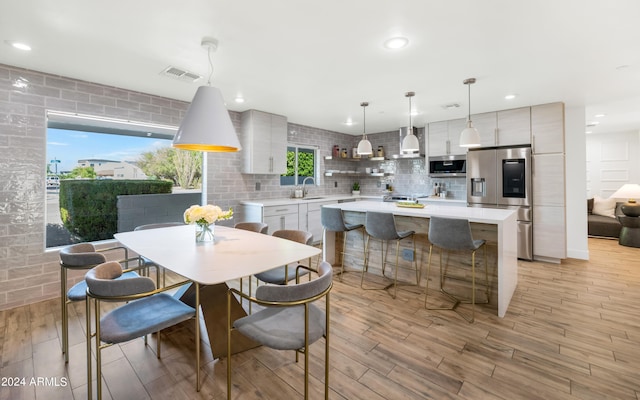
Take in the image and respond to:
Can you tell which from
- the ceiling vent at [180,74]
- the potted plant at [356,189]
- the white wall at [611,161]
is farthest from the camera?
the potted plant at [356,189]

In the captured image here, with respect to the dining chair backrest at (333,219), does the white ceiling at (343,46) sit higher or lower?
higher

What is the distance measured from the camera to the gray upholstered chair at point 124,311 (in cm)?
151

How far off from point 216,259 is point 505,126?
4879mm

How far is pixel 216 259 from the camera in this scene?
186 cm

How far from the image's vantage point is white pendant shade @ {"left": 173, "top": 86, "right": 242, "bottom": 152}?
2143 millimetres

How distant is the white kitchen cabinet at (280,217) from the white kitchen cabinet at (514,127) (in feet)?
11.8

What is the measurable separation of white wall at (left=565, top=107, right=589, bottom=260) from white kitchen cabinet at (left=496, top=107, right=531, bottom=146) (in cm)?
70

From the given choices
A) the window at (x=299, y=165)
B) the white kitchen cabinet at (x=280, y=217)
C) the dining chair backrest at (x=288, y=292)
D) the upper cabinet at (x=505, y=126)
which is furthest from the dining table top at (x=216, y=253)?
the upper cabinet at (x=505, y=126)

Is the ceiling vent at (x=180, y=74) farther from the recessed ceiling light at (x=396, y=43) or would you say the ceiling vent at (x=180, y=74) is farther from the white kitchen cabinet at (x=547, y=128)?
the white kitchen cabinet at (x=547, y=128)

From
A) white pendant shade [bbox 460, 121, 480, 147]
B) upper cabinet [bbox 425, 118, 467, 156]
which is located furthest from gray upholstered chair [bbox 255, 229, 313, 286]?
upper cabinet [bbox 425, 118, 467, 156]

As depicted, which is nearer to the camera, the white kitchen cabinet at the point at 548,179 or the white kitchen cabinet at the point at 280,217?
the white kitchen cabinet at the point at 548,179

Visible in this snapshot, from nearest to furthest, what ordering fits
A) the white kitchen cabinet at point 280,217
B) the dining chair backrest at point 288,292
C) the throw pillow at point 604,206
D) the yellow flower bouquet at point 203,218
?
1. the dining chair backrest at point 288,292
2. the yellow flower bouquet at point 203,218
3. the white kitchen cabinet at point 280,217
4. the throw pillow at point 604,206

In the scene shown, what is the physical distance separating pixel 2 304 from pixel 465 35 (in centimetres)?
499

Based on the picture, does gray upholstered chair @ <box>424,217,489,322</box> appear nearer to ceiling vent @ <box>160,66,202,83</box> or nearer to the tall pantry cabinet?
the tall pantry cabinet
